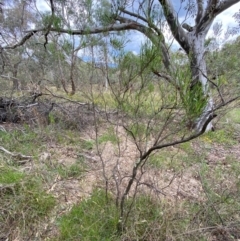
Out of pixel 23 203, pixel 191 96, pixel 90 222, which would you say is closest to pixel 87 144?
pixel 23 203

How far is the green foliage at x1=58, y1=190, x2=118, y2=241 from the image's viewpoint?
1483mm

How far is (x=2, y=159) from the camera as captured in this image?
221 centimetres

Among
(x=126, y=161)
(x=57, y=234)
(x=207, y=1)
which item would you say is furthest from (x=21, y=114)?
(x=207, y=1)

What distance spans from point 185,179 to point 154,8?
198 cm

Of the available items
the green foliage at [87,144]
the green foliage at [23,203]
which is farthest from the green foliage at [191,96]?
the green foliage at [87,144]

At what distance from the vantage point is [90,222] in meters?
1.57

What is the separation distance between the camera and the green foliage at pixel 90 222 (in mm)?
1483

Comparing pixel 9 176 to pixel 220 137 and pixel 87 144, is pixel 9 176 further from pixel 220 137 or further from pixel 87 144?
pixel 220 137

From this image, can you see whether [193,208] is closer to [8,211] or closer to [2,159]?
[8,211]

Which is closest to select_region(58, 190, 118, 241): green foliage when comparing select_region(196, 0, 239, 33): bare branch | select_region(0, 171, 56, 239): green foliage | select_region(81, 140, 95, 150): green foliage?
select_region(0, 171, 56, 239): green foliage

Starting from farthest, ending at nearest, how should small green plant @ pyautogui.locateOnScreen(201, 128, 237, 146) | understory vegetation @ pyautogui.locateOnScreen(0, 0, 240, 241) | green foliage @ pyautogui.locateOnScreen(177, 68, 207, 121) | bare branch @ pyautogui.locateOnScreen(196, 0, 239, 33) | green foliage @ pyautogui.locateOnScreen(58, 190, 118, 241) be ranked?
small green plant @ pyautogui.locateOnScreen(201, 128, 237, 146) → bare branch @ pyautogui.locateOnScreen(196, 0, 239, 33) → green foliage @ pyautogui.locateOnScreen(58, 190, 118, 241) → understory vegetation @ pyautogui.locateOnScreen(0, 0, 240, 241) → green foliage @ pyautogui.locateOnScreen(177, 68, 207, 121)

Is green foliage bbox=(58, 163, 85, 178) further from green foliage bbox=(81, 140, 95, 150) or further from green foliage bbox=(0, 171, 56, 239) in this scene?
green foliage bbox=(81, 140, 95, 150)

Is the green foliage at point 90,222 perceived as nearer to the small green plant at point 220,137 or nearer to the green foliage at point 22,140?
the green foliage at point 22,140

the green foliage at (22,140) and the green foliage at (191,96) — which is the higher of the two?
the green foliage at (191,96)
